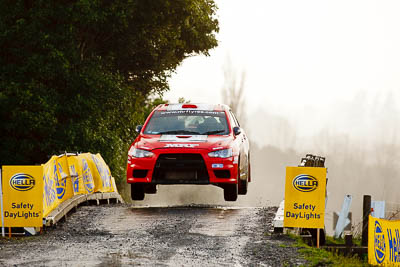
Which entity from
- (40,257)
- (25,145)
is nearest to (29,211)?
(40,257)

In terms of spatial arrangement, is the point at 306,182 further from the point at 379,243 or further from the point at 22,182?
the point at 22,182

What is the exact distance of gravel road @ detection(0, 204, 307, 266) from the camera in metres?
10.4

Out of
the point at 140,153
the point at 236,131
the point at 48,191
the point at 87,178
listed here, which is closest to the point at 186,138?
the point at 140,153

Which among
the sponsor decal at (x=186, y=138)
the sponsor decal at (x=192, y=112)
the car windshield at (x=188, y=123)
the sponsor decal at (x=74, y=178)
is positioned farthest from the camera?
the sponsor decal at (x=74, y=178)

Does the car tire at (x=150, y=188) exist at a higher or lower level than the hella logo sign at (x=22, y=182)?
lower

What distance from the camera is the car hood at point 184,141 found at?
1558cm

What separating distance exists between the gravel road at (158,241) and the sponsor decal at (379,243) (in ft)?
5.11

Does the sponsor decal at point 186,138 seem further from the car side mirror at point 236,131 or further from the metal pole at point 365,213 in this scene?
the metal pole at point 365,213

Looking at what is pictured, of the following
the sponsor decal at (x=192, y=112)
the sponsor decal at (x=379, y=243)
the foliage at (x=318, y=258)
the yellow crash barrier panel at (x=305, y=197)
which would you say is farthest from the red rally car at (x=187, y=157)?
the foliage at (x=318, y=258)

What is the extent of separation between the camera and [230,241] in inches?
476

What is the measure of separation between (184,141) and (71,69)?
13.1m

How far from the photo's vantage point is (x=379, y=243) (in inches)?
505

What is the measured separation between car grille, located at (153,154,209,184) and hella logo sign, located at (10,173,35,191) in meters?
2.95

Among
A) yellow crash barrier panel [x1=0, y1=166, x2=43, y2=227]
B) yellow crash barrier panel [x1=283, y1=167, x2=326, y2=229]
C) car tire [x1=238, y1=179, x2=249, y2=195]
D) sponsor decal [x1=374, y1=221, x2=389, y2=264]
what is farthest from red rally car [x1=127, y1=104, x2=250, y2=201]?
sponsor decal [x1=374, y1=221, x2=389, y2=264]
